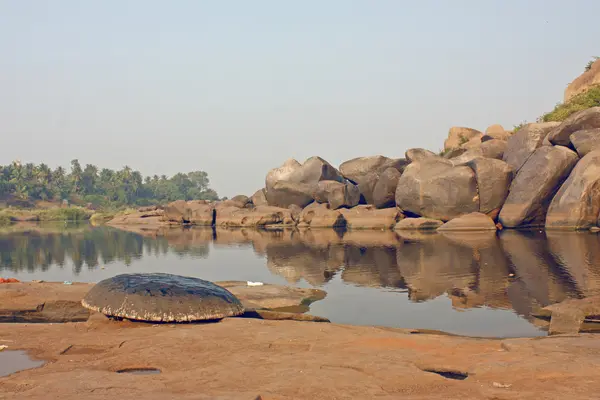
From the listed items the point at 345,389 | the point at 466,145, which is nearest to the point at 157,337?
the point at 345,389

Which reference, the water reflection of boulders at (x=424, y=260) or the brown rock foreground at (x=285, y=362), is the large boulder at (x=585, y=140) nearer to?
the water reflection of boulders at (x=424, y=260)

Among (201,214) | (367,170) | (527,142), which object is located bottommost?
(201,214)

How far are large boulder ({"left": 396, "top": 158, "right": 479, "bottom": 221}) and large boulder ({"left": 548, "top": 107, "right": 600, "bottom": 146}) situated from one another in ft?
16.8

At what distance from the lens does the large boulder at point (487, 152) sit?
3762 cm

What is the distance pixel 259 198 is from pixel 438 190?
24475 millimetres

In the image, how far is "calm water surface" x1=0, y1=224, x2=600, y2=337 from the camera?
1135cm

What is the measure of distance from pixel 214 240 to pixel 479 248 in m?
17.3

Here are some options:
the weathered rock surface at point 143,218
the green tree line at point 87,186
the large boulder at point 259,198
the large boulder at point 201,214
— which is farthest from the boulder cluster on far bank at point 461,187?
the green tree line at point 87,186

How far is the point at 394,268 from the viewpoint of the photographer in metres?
18.7

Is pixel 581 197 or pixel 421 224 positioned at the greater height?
pixel 581 197

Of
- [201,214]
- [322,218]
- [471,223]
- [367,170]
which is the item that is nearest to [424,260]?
[471,223]

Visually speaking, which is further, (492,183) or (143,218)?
(143,218)

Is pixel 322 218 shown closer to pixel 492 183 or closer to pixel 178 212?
pixel 492 183

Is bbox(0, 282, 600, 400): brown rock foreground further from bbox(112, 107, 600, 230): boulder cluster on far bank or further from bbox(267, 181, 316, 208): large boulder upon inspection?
bbox(267, 181, 316, 208): large boulder
